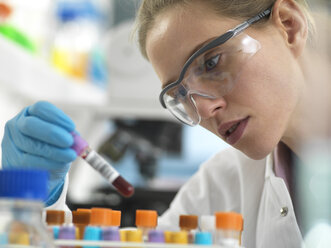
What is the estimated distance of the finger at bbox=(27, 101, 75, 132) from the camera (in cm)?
115

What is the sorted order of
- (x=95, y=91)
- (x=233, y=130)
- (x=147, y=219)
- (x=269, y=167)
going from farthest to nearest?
(x=95, y=91) → (x=269, y=167) → (x=233, y=130) → (x=147, y=219)

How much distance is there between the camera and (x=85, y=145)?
1.14 m

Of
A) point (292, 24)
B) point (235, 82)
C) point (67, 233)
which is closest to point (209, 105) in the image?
point (235, 82)

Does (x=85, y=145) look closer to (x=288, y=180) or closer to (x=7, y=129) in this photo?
(x=7, y=129)

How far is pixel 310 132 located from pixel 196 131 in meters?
2.69

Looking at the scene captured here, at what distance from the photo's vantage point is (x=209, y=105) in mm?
1341

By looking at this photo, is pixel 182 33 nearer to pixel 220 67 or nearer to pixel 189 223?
pixel 220 67

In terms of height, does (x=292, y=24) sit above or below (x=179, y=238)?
above

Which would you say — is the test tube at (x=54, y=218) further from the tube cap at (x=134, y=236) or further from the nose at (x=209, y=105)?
the nose at (x=209, y=105)

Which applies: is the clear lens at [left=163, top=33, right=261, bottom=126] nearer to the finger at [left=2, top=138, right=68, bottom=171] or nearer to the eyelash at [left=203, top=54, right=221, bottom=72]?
the eyelash at [left=203, top=54, right=221, bottom=72]

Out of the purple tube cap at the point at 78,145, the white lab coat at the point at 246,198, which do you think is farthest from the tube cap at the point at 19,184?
the white lab coat at the point at 246,198

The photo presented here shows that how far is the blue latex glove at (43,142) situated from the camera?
3.76 ft

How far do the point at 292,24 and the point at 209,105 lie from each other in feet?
1.13

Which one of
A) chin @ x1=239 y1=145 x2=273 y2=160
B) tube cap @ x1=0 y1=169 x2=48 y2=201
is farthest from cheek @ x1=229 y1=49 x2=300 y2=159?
tube cap @ x1=0 y1=169 x2=48 y2=201
